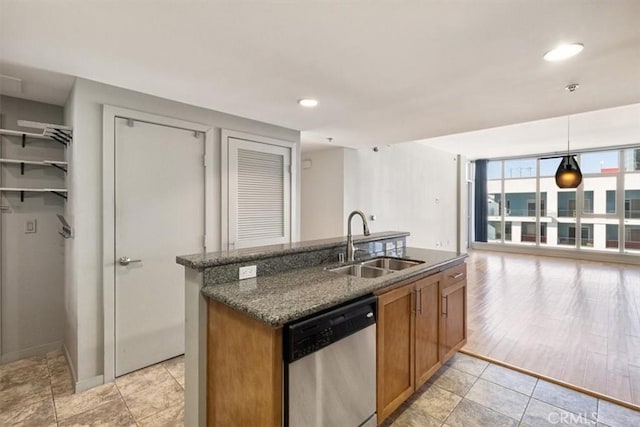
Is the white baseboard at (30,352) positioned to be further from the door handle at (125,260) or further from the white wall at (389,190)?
the white wall at (389,190)

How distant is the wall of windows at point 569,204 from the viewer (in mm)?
7180

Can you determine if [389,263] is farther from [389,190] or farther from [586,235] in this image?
[586,235]

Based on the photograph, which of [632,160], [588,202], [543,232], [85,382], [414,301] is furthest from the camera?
[543,232]

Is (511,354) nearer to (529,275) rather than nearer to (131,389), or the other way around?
(131,389)

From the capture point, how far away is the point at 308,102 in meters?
2.80

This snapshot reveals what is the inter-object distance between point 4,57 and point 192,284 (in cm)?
196

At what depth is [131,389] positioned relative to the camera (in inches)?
91.3

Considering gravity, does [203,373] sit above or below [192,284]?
below

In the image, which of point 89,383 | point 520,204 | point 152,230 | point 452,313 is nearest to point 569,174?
point 452,313

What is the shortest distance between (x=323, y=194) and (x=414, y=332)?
3409 mm

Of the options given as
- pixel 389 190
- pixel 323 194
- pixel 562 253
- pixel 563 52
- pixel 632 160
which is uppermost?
pixel 632 160

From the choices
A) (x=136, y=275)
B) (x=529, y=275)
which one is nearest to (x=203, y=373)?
(x=136, y=275)

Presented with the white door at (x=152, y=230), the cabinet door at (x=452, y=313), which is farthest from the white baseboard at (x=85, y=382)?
the cabinet door at (x=452, y=313)

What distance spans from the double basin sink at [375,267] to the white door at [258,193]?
54.6 inches
